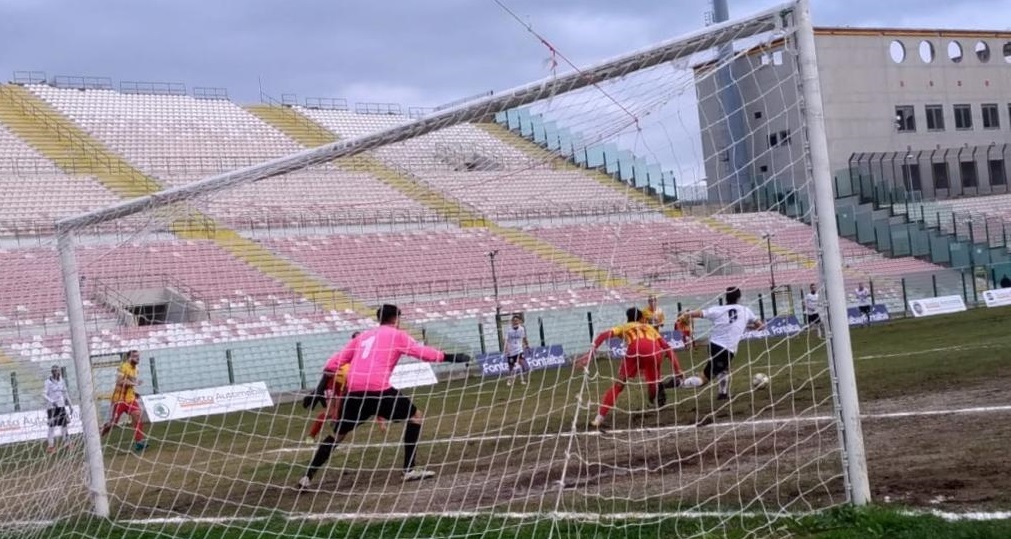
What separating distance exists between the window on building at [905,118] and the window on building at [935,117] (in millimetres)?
944

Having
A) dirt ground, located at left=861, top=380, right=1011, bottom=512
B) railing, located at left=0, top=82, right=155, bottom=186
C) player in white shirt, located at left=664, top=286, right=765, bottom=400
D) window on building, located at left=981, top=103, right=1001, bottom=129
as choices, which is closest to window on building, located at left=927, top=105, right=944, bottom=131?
window on building, located at left=981, top=103, right=1001, bottom=129

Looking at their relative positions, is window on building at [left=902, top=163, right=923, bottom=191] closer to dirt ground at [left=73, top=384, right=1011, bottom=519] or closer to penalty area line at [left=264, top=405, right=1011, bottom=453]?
dirt ground at [left=73, top=384, right=1011, bottom=519]

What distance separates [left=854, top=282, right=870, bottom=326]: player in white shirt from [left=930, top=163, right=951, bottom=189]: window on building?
45.4 feet

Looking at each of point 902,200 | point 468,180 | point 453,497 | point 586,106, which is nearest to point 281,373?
point 468,180

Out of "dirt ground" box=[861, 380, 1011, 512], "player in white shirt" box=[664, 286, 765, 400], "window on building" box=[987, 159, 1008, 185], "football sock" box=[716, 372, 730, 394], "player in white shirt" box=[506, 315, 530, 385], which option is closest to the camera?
"dirt ground" box=[861, 380, 1011, 512]

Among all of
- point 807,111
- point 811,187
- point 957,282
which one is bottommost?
point 957,282

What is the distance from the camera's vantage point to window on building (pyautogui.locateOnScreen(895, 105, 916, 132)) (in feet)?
171

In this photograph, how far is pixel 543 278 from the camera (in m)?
29.4

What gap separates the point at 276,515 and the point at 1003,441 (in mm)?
5599

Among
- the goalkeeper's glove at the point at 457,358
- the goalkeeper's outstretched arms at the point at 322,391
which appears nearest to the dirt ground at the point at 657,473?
the goalkeeper's outstretched arms at the point at 322,391

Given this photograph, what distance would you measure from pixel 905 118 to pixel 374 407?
4619 centimetres

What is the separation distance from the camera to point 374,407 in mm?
10727

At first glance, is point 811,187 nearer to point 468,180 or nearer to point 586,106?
point 586,106

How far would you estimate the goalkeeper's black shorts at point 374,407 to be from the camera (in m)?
10.6
